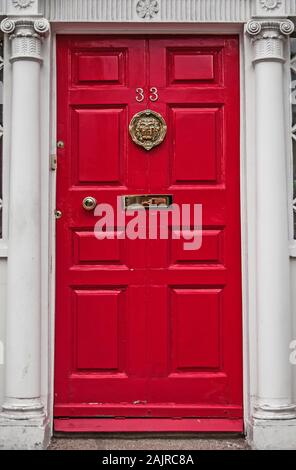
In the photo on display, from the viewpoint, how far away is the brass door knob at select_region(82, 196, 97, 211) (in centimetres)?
501

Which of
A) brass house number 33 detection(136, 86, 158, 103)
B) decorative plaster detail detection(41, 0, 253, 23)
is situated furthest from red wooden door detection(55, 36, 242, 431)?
decorative plaster detail detection(41, 0, 253, 23)

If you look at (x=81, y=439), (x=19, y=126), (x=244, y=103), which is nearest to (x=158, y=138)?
(x=244, y=103)

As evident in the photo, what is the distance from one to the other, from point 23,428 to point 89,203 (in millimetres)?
1554

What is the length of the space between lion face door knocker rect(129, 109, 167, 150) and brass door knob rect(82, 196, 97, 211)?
19.8 inches

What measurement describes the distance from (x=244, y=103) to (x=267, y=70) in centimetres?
29

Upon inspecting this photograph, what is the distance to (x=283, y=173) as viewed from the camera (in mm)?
4828

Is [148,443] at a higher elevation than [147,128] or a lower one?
lower

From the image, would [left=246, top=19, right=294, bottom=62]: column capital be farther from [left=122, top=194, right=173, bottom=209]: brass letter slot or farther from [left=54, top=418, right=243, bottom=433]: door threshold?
[left=54, top=418, right=243, bottom=433]: door threshold

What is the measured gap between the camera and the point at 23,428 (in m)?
4.68

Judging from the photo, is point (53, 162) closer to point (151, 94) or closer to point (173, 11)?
point (151, 94)

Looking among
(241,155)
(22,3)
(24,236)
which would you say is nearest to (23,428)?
(24,236)

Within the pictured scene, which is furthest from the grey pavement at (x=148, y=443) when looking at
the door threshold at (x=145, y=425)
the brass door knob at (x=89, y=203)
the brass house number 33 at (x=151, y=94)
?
the brass house number 33 at (x=151, y=94)

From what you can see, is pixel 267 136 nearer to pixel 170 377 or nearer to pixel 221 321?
pixel 221 321

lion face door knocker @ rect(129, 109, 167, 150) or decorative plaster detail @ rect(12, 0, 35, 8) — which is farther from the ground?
decorative plaster detail @ rect(12, 0, 35, 8)
